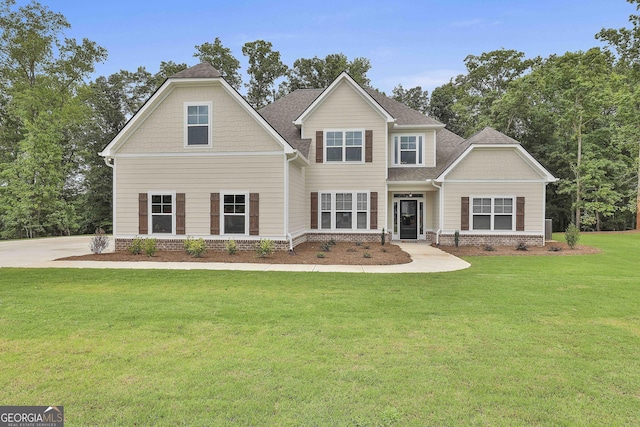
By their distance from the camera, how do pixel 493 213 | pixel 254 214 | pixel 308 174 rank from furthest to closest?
1. pixel 308 174
2. pixel 493 213
3. pixel 254 214

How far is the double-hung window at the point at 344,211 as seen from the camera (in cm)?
1648

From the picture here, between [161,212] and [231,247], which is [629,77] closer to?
[231,247]

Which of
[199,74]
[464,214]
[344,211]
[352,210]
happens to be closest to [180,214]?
[199,74]

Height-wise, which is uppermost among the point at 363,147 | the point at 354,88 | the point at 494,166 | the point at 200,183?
the point at 354,88

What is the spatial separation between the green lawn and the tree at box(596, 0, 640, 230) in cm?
2325

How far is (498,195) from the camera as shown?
15516mm

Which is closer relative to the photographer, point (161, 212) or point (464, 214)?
point (161, 212)

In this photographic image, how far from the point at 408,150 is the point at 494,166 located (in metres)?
4.08

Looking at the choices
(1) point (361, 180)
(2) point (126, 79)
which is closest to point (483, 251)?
(1) point (361, 180)

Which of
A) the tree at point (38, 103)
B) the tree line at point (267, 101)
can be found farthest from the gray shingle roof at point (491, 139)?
the tree at point (38, 103)

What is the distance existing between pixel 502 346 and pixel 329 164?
13.0m

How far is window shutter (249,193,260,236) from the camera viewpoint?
43.3ft

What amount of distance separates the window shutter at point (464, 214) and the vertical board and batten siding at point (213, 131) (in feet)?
28.3

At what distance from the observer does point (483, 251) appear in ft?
45.3
